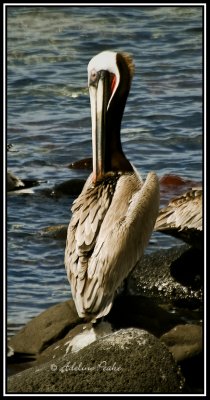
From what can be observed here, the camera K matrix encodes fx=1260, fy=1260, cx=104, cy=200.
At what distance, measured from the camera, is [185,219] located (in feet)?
39.4

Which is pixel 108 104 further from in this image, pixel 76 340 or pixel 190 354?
pixel 190 354

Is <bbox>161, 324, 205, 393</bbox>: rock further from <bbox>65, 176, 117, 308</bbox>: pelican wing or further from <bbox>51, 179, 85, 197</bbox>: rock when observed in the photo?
<bbox>51, 179, 85, 197</bbox>: rock

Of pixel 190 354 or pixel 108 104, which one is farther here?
pixel 108 104

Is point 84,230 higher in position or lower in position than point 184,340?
higher

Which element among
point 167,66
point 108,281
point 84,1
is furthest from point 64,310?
point 167,66

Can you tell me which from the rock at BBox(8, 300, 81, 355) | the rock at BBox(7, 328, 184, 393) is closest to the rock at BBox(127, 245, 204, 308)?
the rock at BBox(8, 300, 81, 355)

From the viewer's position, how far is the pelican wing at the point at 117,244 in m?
10.2

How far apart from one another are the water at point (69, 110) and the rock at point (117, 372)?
1.88 meters

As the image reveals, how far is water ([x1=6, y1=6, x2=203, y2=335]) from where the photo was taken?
41.5 ft

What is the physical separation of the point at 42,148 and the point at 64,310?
502 cm

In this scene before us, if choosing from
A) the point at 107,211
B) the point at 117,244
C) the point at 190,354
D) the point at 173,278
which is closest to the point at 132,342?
the point at 190,354

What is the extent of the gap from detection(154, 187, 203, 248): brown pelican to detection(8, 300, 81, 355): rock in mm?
1760

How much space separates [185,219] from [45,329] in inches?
84.9

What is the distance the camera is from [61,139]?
607 inches
